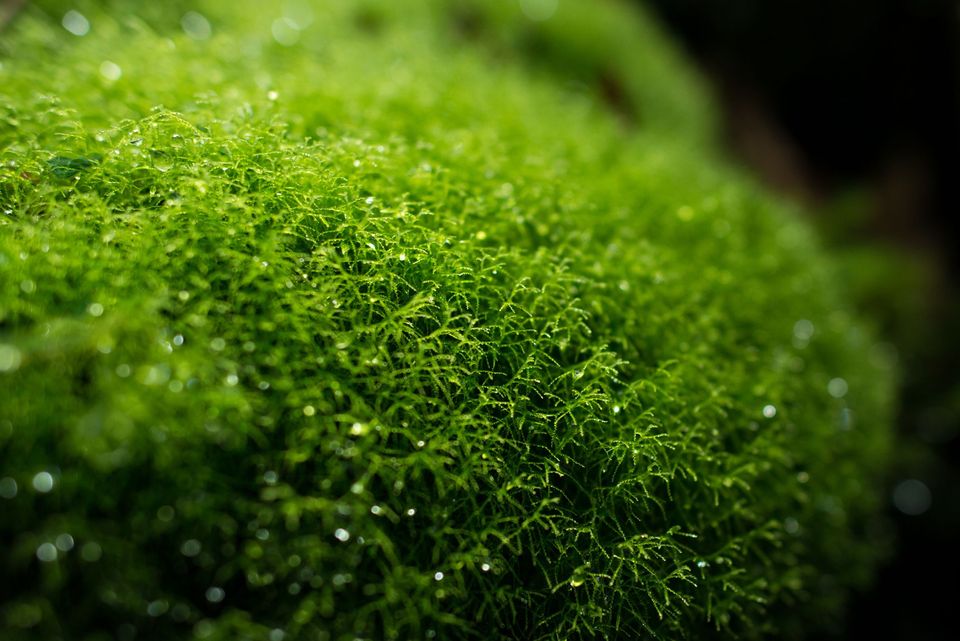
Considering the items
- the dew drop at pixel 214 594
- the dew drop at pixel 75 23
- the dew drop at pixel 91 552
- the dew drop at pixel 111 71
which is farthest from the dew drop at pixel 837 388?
the dew drop at pixel 75 23

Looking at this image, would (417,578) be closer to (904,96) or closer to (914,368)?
(914,368)

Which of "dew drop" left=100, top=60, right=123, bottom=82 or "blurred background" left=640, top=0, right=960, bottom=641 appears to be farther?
"blurred background" left=640, top=0, right=960, bottom=641

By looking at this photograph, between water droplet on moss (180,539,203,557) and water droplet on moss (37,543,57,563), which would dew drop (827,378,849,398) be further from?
water droplet on moss (37,543,57,563)

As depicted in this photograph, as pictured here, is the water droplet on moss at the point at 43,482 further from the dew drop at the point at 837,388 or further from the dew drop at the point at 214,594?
the dew drop at the point at 837,388

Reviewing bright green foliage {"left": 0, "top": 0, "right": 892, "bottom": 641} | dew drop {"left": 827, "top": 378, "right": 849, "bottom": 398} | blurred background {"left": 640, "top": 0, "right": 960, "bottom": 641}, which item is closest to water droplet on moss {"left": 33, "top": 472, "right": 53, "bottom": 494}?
bright green foliage {"left": 0, "top": 0, "right": 892, "bottom": 641}

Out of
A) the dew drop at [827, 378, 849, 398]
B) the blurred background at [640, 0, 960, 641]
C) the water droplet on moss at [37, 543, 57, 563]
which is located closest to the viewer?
the water droplet on moss at [37, 543, 57, 563]

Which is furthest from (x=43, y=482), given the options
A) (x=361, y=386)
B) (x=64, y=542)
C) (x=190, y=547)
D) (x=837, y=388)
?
(x=837, y=388)
